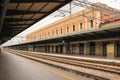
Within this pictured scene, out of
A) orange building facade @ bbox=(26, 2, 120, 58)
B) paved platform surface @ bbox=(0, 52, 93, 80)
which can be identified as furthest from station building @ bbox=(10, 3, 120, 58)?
paved platform surface @ bbox=(0, 52, 93, 80)

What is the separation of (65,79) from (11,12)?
8.13 meters

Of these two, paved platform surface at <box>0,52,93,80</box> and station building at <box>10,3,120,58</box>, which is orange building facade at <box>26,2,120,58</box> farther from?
paved platform surface at <box>0,52,93,80</box>

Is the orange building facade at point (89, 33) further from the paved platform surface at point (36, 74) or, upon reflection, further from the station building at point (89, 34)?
the paved platform surface at point (36, 74)

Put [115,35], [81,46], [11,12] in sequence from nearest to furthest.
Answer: [11,12]
[115,35]
[81,46]

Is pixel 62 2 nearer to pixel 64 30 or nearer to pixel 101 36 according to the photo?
pixel 101 36

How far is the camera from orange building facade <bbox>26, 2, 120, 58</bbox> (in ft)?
89.3

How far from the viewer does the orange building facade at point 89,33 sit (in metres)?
27.2

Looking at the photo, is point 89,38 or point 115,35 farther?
point 89,38

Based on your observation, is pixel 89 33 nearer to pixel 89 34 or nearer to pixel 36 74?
pixel 89 34

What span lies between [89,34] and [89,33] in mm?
1313

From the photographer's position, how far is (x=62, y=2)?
12594 millimetres

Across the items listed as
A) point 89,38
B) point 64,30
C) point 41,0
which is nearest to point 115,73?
point 41,0

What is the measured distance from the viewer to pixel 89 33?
1081 inches

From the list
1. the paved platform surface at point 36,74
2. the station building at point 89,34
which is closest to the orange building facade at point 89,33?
the station building at point 89,34
